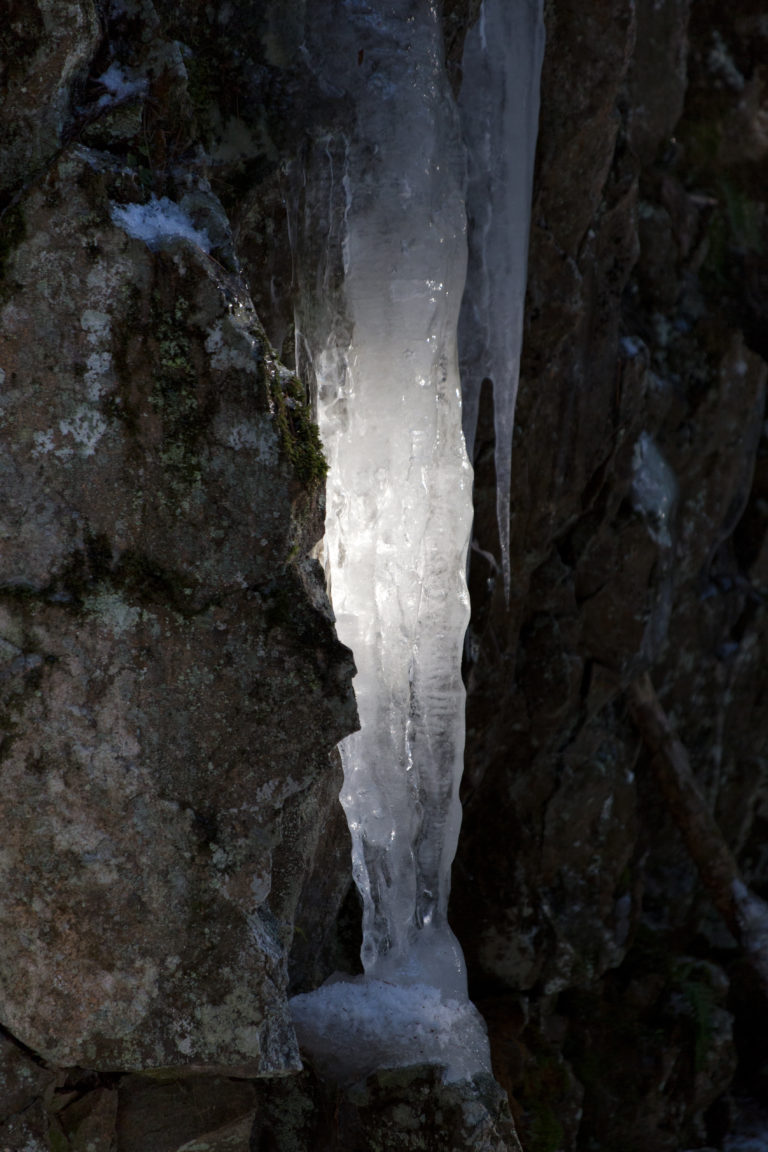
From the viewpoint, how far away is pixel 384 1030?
346 centimetres

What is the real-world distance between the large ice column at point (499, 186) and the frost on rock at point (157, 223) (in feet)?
5.56

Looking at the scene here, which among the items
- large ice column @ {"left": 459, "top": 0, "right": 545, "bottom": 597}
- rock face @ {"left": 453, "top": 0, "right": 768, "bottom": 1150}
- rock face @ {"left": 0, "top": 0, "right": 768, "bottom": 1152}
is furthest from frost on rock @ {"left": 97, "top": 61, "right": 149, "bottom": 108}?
rock face @ {"left": 453, "top": 0, "right": 768, "bottom": 1150}

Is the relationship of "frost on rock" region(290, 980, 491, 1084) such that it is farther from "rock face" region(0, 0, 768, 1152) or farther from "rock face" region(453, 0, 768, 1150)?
"rock face" region(453, 0, 768, 1150)

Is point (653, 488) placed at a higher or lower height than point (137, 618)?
higher

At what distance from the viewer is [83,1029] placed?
245 cm

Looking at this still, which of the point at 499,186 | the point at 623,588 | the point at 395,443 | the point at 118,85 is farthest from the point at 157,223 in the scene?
the point at 623,588

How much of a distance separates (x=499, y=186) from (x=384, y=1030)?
9.59 ft

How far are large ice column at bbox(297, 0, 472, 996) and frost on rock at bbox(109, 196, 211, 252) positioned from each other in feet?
3.07

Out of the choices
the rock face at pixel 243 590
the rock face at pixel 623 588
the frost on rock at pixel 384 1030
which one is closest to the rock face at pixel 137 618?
the rock face at pixel 243 590

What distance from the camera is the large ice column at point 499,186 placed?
151 inches

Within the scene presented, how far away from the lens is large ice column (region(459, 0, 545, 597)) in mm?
3828

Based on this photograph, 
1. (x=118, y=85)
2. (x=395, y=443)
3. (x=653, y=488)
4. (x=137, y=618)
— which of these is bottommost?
(x=137, y=618)

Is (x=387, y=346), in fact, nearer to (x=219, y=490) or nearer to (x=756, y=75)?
(x=219, y=490)

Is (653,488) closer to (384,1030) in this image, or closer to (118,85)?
(384,1030)
